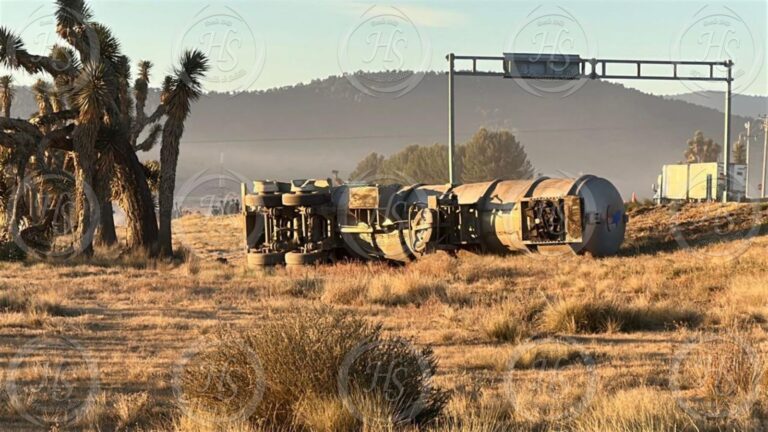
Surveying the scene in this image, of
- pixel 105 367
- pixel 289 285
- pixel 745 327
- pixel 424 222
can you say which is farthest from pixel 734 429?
pixel 424 222

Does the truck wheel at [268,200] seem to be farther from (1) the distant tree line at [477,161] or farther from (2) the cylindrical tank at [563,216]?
(1) the distant tree line at [477,161]

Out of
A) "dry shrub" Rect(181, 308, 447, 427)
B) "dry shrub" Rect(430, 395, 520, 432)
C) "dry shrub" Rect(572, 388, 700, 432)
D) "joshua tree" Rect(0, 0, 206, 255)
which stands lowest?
"dry shrub" Rect(430, 395, 520, 432)

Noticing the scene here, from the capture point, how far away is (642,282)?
59.4ft

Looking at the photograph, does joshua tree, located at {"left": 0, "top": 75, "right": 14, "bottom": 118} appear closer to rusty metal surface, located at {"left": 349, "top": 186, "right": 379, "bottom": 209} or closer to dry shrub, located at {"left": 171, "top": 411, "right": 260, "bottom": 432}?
rusty metal surface, located at {"left": 349, "top": 186, "right": 379, "bottom": 209}

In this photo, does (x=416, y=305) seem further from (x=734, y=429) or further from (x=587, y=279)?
(x=734, y=429)

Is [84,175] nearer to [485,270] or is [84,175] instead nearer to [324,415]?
[485,270]

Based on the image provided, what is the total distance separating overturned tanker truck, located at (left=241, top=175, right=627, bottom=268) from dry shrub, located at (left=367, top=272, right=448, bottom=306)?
5.18m

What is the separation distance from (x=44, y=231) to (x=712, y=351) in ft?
87.2

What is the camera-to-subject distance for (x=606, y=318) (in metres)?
13.1

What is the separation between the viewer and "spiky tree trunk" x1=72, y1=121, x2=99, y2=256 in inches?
1093

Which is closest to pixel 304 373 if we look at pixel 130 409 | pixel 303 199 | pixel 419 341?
pixel 130 409

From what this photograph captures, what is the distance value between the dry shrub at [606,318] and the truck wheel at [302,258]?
1132cm

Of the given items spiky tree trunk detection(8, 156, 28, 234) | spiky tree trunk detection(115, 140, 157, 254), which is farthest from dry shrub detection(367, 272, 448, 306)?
spiky tree trunk detection(8, 156, 28, 234)

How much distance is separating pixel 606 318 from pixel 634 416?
21.9 ft
